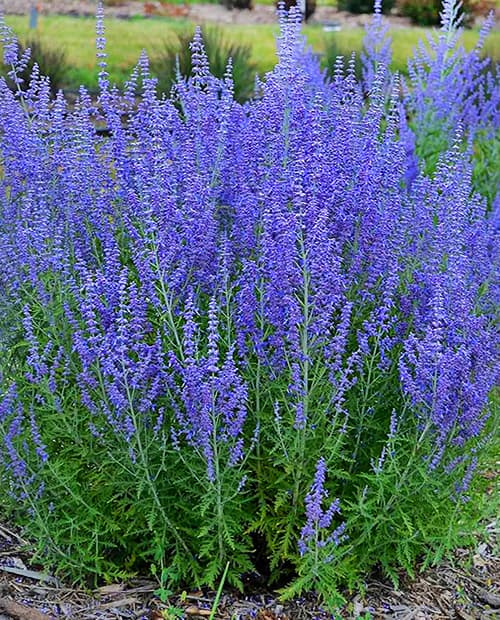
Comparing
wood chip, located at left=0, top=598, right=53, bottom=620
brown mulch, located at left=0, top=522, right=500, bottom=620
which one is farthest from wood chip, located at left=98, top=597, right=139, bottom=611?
wood chip, located at left=0, top=598, right=53, bottom=620

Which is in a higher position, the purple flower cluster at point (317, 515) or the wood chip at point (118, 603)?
the purple flower cluster at point (317, 515)

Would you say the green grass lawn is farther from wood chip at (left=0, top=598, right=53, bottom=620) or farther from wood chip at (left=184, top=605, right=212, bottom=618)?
wood chip at (left=0, top=598, right=53, bottom=620)

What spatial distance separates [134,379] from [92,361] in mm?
190

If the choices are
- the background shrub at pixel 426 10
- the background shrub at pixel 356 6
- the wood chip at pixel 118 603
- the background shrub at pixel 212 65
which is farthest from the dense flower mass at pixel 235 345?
the background shrub at pixel 356 6

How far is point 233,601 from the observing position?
3.55 metres

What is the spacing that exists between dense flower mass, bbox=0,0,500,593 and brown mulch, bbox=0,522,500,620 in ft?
0.42

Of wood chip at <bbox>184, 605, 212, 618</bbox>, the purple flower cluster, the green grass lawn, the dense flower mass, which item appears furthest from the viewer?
the green grass lawn

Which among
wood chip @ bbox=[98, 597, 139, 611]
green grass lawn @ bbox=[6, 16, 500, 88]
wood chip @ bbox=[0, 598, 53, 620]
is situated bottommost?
green grass lawn @ bbox=[6, 16, 500, 88]

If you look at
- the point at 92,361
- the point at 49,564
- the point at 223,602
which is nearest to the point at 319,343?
the point at 92,361

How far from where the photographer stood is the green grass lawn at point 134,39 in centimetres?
1471

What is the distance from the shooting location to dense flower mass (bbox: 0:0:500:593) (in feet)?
10.1

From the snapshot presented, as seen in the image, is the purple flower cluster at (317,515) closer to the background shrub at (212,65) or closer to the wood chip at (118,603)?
the wood chip at (118,603)

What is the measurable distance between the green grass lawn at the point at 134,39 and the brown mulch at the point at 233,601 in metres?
10.5

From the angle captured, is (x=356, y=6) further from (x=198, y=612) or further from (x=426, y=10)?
(x=198, y=612)
